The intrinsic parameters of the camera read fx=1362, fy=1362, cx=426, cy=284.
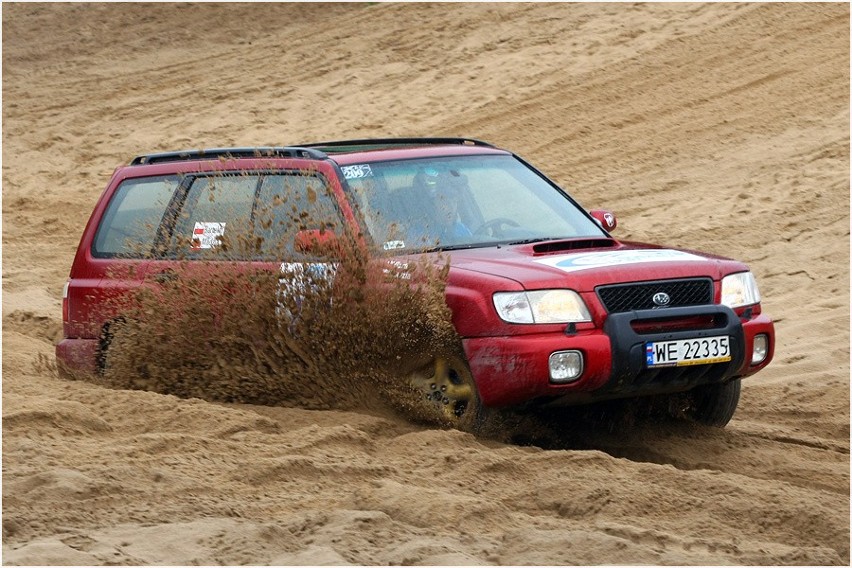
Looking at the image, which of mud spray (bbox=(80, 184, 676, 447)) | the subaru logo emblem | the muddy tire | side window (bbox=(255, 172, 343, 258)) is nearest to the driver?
mud spray (bbox=(80, 184, 676, 447))

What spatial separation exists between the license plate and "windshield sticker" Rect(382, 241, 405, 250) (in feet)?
4.43

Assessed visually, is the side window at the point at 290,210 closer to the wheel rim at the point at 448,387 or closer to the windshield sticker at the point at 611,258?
the wheel rim at the point at 448,387

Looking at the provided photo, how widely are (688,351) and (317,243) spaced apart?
1815 millimetres

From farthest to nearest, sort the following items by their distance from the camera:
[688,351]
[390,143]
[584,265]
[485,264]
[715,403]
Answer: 1. [390,143]
2. [715,403]
3. [485,264]
4. [584,265]
5. [688,351]

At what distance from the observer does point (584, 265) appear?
6324mm

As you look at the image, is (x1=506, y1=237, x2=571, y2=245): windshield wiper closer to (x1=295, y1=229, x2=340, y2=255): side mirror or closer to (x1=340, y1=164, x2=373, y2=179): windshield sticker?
(x1=340, y1=164, x2=373, y2=179): windshield sticker

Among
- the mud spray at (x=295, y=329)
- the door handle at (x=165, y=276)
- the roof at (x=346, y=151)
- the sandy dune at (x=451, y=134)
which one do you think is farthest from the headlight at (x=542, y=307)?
the door handle at (x=165, y=276)

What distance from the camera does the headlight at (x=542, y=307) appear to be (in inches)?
240

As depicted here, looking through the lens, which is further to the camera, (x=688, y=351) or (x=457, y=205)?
(x=457, y=205)

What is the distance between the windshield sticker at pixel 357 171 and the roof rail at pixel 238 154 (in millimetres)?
150

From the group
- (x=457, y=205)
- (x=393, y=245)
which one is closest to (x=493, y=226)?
(x=457, y=205)

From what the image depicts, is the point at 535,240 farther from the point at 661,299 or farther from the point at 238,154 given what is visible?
the point at 238,154

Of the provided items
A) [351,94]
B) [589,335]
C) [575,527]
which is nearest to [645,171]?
[351,94]

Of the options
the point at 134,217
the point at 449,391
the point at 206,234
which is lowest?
the point at 449,391
